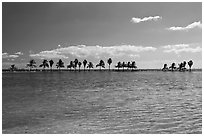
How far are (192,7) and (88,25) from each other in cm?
201

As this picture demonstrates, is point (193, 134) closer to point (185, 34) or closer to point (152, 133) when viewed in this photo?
point (152, 133)

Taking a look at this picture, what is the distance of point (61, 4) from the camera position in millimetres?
4730

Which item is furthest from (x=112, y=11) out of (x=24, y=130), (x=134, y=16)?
(x=24, y=130)

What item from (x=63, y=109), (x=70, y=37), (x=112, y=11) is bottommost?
(x=63, y=109)

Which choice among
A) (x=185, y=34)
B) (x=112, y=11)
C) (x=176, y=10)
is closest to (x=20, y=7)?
(x=112, y=11)

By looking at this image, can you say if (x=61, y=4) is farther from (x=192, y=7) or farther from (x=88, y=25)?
(x=192, y=7)

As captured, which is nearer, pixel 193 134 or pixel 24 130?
pixel 193 134

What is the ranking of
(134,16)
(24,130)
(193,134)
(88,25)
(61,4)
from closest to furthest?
(193,134) < (24,130) < (61,4) < (134,16) < (88,25)

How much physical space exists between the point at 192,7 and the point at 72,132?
310cm

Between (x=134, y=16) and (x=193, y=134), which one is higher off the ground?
(x=134, y=16)

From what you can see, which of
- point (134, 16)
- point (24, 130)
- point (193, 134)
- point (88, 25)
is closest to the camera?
point (193, 134)

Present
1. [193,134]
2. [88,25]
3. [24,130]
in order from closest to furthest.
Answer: [193,134] < [24,130] < [88,25]

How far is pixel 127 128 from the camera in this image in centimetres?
385

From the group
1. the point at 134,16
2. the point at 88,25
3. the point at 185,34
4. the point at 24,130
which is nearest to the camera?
the point at 24,130
